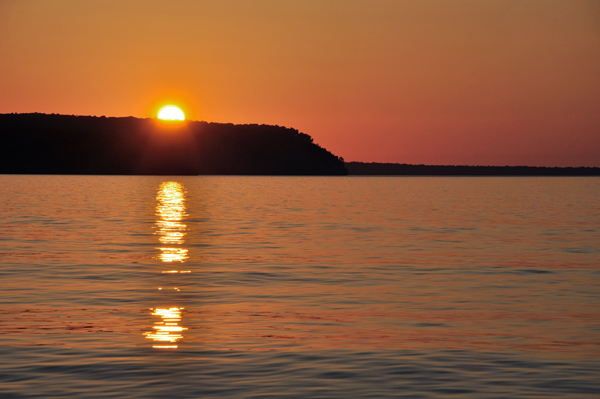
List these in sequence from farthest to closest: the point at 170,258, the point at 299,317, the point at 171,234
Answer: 1. the point at 171,234
2. the point at 170,258
3. the point at 299,317

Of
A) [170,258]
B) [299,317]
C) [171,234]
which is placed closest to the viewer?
[299,317]

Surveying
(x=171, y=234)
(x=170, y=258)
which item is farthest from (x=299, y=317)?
(x=171, y=234)

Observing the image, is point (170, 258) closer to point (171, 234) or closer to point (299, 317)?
point (171, 234)

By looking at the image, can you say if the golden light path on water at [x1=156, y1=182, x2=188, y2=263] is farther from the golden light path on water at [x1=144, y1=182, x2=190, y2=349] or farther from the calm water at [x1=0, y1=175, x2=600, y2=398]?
the calm water at [x1=0, y1=175, x2=600, y2=398]

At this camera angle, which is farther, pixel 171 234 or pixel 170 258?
pixel 171 234

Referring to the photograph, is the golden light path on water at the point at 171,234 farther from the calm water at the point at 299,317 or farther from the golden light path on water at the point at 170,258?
the calm water at the point at 299,317

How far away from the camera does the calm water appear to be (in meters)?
10.9

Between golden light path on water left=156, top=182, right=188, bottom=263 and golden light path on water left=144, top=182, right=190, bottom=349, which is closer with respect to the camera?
golden light path on water left=144, top=182, right=190, bottom=349

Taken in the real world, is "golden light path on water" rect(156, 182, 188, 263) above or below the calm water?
above

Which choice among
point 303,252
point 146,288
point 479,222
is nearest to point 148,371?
point 146,288

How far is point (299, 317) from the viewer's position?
1537 centimetres

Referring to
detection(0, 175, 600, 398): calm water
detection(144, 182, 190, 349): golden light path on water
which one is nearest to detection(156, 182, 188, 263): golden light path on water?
detection(144, 182, 190, 349): golden light path on water

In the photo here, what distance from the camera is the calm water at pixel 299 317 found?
10.9 meters

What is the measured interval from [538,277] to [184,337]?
11134 mm
